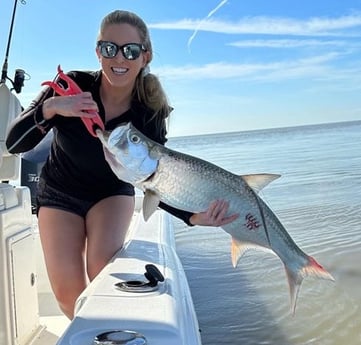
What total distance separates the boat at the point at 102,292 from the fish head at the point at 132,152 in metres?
0.42

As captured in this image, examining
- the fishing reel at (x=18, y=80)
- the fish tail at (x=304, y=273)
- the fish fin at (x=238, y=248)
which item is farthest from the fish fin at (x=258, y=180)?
the fishing reel at (x=18, y=80)

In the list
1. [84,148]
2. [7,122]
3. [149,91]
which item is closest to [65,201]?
[84,148]

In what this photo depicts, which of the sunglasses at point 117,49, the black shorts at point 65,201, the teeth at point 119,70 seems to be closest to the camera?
the sunglasses at point 117,49

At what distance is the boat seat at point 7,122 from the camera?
3.26 meters

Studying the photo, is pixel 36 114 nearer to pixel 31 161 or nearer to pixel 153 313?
pixel 153 313

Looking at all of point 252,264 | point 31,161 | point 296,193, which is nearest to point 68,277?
point 31,161

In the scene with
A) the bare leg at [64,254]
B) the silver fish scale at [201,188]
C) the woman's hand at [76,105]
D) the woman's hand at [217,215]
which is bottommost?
the bare leg at [64,254]

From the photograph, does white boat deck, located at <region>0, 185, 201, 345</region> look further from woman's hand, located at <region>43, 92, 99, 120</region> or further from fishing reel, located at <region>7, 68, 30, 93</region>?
fishing reel, located at <region>7, 68, 30, 93</region>

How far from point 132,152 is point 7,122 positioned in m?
1.48

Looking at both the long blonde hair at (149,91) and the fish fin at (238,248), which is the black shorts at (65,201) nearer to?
the long blonde hair at (149,91)

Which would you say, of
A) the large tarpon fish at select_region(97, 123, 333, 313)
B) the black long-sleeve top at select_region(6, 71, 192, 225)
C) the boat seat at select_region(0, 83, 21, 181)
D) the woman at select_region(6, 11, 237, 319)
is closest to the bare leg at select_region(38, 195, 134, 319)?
the woman at select_region(6, 11, 237, 319)

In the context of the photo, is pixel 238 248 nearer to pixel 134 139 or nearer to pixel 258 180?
pixel 258 180

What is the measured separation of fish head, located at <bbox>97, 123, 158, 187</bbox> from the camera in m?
2.15

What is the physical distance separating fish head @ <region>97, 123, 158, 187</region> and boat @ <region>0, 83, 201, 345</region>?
0.42 m
